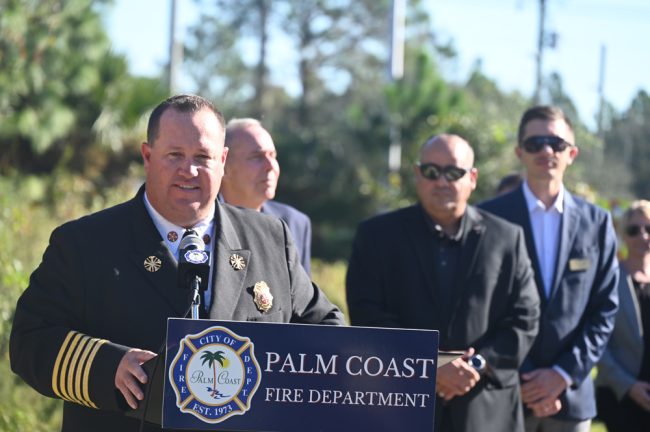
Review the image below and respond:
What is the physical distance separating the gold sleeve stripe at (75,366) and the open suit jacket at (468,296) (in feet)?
7.20

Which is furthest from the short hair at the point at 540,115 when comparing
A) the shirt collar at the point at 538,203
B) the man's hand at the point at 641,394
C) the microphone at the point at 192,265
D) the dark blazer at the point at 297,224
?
the microphone at the point at 192,265

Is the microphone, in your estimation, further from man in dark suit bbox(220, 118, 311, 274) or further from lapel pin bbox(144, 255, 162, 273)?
man in dark suit bbox(220, 118, 311, 274)

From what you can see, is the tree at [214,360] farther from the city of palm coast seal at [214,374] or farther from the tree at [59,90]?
the tree at [59,90]

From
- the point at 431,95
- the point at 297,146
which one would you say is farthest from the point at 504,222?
the point at 297,146

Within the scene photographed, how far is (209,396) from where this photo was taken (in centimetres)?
320

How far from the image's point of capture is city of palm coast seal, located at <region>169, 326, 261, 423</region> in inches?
125

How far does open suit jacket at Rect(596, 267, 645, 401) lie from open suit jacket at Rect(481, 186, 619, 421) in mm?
471

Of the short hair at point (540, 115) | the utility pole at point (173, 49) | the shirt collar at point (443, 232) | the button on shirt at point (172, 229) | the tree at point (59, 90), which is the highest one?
the utility pole at point (173, 49)

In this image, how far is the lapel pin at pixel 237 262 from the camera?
3850mm

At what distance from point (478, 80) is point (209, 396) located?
118 ft

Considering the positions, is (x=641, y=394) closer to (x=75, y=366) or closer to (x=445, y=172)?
(x=445, y=172)

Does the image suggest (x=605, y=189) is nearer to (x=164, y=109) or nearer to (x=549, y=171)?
(x=549, y=171)

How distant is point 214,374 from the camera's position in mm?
3205

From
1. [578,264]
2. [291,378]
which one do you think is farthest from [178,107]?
[578,264]
